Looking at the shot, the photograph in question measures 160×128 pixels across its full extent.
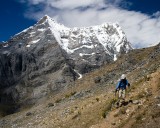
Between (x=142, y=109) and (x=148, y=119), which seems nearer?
(x=148, y=119)

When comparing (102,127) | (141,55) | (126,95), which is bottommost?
(102,127)

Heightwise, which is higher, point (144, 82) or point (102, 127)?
point (144, 82)

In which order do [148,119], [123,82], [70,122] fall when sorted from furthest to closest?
[70,122]
[123,82]
[148,119]

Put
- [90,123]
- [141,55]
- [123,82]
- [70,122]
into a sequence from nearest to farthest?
[123,82] → [90,123] → [70,122] → [141,55]

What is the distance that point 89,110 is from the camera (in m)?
42.2

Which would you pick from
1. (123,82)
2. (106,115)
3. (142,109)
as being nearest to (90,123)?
(106,115)

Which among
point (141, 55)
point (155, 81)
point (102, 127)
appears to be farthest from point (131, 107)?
point (141, 55)

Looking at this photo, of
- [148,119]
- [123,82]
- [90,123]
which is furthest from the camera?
[90,123]

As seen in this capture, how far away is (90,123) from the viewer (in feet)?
117

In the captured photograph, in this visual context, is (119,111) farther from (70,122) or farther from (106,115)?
(70,122)

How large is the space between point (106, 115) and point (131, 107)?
115 inches

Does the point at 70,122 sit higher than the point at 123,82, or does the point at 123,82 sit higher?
the point at 123,82

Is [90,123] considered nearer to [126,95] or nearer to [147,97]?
[126,95]

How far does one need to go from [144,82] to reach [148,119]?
1007cm
